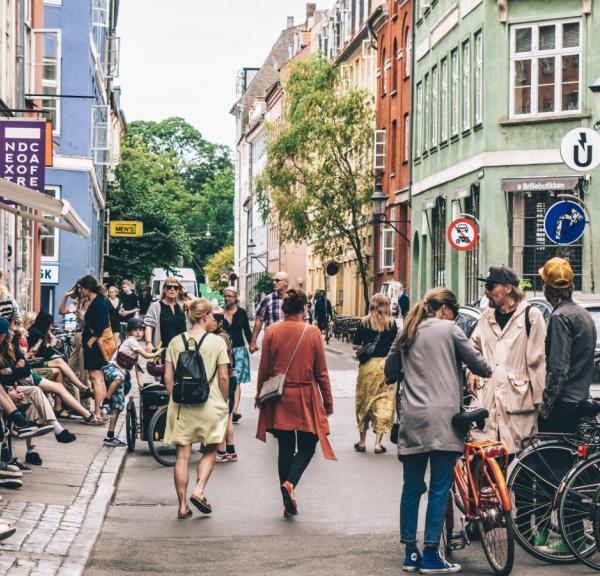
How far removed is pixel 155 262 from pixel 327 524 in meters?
45.4

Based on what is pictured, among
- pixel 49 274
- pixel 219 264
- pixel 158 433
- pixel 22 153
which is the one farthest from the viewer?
pixel 219 264

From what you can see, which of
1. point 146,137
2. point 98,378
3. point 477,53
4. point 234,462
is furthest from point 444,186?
point 146,137

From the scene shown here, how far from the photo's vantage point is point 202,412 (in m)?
11.1

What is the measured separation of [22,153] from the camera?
21891 millimetres

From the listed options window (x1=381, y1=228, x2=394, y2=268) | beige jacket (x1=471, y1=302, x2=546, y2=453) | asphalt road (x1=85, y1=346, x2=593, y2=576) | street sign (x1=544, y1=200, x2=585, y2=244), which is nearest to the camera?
asphalt road (x1=85, y1=346, x2=593, y2=576)

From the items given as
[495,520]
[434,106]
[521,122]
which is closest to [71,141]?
[434,106]

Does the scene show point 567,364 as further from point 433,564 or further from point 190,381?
point 190,381

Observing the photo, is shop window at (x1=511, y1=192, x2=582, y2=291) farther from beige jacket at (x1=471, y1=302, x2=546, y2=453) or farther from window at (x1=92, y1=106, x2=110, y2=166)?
beige jacket at (x1=471, y1=302, x2=546, y2=453)

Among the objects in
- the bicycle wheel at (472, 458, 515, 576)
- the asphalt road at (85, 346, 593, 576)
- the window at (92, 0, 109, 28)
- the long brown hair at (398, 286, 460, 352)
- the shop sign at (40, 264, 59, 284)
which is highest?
the window at (92, 0, 109, 28)

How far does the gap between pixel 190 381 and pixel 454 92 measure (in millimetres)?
28507

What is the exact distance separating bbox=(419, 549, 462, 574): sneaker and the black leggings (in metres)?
2.45

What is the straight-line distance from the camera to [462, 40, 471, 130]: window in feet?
118

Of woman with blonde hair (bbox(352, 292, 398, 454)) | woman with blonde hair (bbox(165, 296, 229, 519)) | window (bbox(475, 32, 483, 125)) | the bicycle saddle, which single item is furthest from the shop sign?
the bicycle saddle

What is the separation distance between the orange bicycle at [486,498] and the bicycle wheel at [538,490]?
0.82 ft
